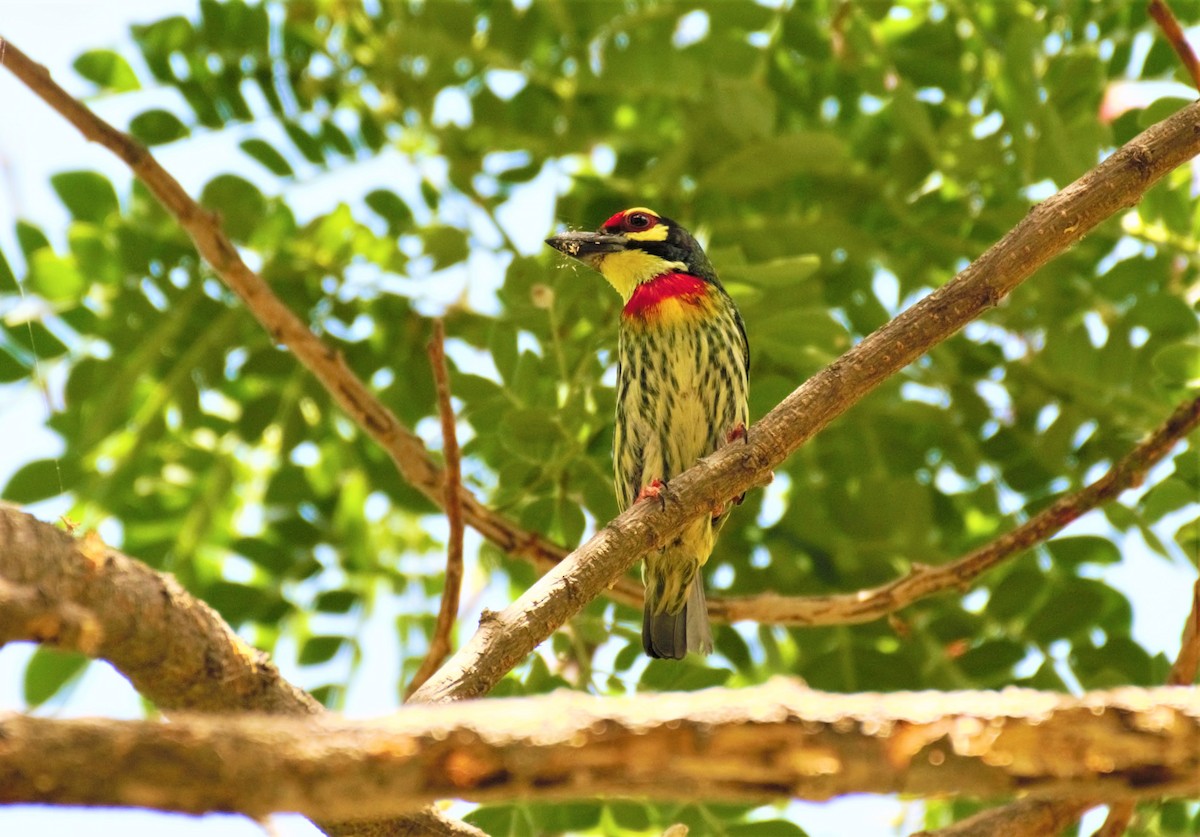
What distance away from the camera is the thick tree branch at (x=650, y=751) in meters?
1.19

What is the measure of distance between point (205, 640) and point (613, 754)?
72 centimetres

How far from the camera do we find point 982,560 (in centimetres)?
330

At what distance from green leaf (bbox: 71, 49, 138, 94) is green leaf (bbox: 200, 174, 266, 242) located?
446 mm

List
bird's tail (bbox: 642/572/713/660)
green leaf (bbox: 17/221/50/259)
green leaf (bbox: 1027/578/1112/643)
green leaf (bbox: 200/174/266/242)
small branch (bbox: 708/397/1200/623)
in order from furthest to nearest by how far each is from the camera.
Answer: green leaf (bbox: 200/174/266/242) < green leaf (bbox: 17/221/50/259) < green leaf (bbox: 1027/578/1112/643) < bird's tail (bbox: 642/572/713/660) < small branch (bbox: 708/397/1200/623)

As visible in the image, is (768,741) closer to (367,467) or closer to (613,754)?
→ (613,754)

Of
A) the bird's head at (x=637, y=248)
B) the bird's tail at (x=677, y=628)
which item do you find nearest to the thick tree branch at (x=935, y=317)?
the bird's tail at (x=677, y=628)

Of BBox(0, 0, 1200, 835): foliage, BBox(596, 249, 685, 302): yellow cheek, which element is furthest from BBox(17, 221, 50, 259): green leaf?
BBox(596, 249, 685, 302): yellow cheek

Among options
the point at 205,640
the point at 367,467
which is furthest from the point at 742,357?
the point at 205,640

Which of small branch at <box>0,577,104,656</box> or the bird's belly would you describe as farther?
the bird's belly

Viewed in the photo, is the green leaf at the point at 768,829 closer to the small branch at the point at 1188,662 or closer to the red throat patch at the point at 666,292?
the small branch at the point at 1188,662

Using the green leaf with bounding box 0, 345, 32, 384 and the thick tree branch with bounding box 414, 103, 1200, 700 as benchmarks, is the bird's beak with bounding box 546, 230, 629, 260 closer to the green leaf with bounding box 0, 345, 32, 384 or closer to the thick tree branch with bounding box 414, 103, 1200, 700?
the thick tree branch with bounding box 414, 103, 1200, 700

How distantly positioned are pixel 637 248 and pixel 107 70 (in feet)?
5.91

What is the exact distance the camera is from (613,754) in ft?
4.26

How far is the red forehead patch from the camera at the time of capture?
4.10m
